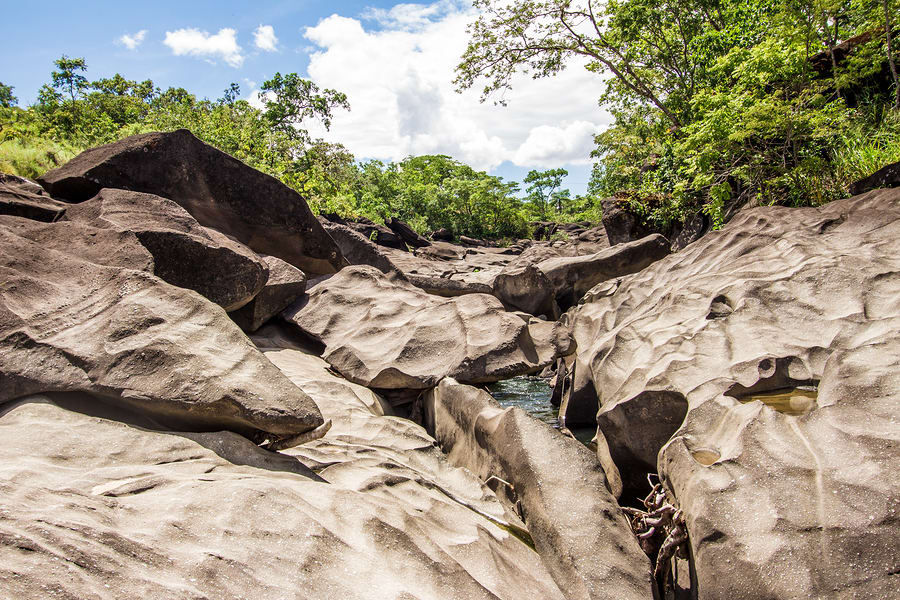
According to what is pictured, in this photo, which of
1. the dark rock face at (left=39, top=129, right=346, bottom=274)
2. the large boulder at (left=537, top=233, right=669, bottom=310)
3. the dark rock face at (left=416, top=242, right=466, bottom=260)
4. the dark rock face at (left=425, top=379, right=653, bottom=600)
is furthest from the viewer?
the dark rock face at (left=416, top=242, right=466, bottom=260)

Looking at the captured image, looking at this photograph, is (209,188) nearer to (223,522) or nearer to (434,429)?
(434,429)

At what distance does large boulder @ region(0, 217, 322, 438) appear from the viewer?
10.0ft

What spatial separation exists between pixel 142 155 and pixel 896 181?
8.57m

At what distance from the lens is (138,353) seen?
10.6 feet

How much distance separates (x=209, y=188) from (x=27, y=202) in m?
2.13

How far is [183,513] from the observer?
207 centimetres

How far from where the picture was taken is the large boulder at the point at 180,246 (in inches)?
207

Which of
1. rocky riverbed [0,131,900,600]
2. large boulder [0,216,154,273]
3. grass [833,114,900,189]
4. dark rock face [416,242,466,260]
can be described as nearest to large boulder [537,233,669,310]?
grass [833,114,900,189]

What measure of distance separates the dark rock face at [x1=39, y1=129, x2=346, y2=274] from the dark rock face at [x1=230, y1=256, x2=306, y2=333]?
655 mm

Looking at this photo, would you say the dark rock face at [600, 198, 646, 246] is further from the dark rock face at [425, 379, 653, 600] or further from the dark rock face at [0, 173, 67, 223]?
the dark rock face at [0, 173, 67, 223]

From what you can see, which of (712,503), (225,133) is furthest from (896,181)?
(225,133)

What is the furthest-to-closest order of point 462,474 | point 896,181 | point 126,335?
point 896,181
point 462,474
point 126,335

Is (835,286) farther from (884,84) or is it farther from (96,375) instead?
(884,84)

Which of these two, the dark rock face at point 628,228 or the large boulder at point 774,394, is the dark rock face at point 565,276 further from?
the large boulder at point 774,394
